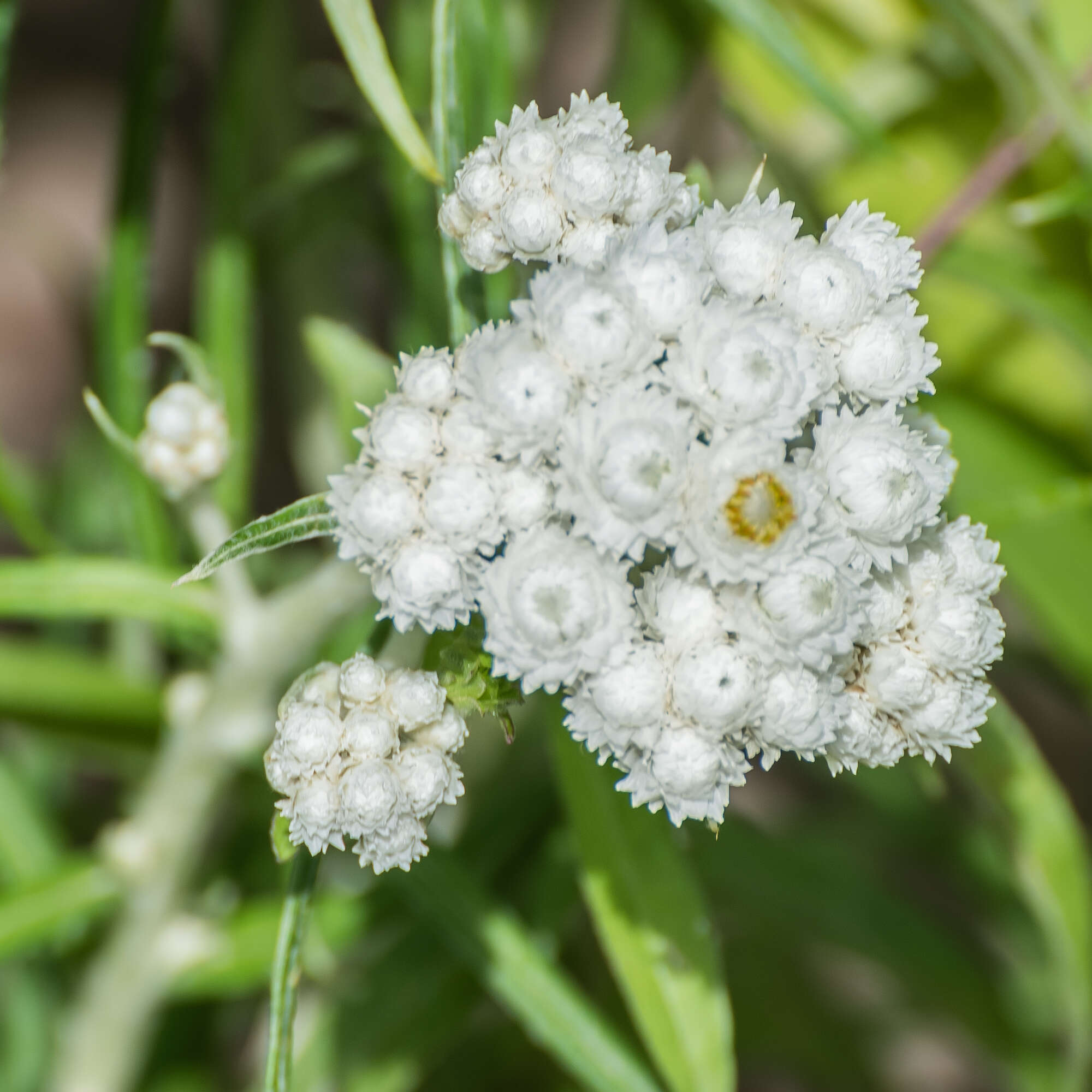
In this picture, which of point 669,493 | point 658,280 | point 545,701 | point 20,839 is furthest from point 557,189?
point 20,839

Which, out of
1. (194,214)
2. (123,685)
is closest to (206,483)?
(123,685)

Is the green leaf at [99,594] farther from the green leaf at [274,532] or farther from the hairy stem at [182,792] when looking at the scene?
the green leaf at [274,532]

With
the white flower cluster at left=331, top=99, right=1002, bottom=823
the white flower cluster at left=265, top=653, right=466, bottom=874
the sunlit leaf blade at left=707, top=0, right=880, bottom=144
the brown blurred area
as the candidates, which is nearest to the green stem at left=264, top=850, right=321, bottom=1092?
the white flower cluster at left=265, top=653, right=466, bottom=874

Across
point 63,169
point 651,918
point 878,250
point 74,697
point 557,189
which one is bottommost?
point 651,918

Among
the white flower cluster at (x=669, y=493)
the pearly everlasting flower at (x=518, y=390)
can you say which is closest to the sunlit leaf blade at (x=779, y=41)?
the white flower cluster at (x=669, y=493)

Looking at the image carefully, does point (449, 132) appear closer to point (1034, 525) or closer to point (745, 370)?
point (745, 370)
